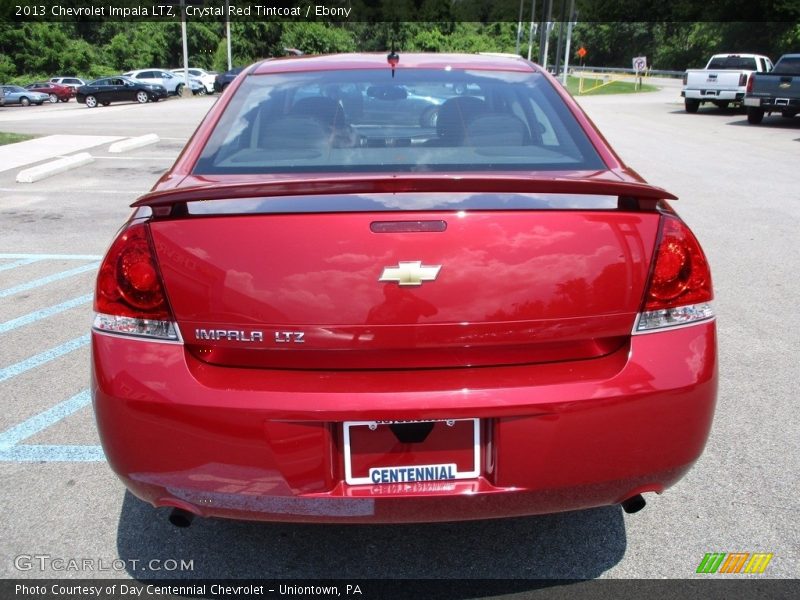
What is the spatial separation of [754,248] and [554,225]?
18.3 feet

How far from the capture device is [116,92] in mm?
36875

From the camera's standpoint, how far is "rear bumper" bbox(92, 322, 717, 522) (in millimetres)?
1991

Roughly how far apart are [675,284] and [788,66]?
71.9ft

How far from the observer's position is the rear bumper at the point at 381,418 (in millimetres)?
1991

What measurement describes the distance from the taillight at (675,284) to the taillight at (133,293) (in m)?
1.37

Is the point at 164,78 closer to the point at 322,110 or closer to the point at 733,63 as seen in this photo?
the point at 733,63

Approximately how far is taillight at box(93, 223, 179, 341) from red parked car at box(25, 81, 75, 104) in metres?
46.7

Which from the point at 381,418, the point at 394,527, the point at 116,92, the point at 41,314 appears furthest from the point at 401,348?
the point at 116,92

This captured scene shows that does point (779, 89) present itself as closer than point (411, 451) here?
No

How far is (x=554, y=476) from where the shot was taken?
2.06 m

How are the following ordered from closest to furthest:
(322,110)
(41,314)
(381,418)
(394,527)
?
(381,418) → (394,527) → (322,110) → (41,314)

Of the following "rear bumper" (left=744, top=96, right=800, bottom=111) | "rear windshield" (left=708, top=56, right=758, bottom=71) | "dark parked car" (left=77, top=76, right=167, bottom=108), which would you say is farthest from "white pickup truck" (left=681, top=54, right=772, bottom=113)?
"dark parked car" (left=77, top=76, right=167, bottom=108)

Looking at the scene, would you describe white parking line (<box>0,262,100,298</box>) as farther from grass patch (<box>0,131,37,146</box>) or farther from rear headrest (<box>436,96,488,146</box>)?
grass patch (<box>0,131,37,146</box>)

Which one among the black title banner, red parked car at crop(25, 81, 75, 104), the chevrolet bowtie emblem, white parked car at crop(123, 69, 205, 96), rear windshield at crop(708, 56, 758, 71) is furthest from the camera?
the black title banner
